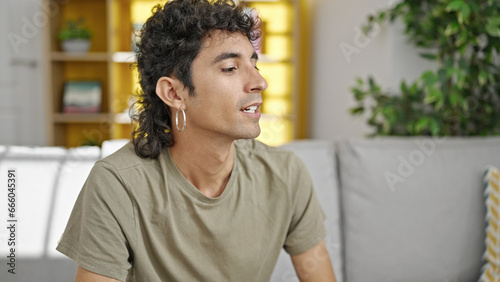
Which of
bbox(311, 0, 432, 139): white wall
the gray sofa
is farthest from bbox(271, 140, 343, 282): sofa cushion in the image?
bbox(311, 0, 432, 139): white wall

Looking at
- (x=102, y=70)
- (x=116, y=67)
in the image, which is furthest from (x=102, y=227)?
(x=102, y=70)

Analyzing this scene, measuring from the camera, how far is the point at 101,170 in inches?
38.5

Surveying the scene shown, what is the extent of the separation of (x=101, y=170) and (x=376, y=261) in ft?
3.03

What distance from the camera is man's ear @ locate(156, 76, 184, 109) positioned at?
108 centimetres

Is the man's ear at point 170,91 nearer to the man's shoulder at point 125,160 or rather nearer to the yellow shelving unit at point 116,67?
the man's shoulder at point 125,160

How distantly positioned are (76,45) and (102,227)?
2808mm

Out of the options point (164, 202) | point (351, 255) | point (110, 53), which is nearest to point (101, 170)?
point (164, 202)

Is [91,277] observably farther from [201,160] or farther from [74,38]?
[74,38]

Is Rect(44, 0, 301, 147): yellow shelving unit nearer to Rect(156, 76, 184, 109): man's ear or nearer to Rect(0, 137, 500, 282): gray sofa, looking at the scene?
Rect(0, 137, 500, 282): gray sofa

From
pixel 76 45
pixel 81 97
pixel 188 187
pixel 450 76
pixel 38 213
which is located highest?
pixel 76 45

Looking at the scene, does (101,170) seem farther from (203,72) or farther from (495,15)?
(495,15)

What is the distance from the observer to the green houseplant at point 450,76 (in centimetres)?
171

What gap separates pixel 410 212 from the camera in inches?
57.7

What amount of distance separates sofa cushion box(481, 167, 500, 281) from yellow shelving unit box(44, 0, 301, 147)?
86.5 inches
